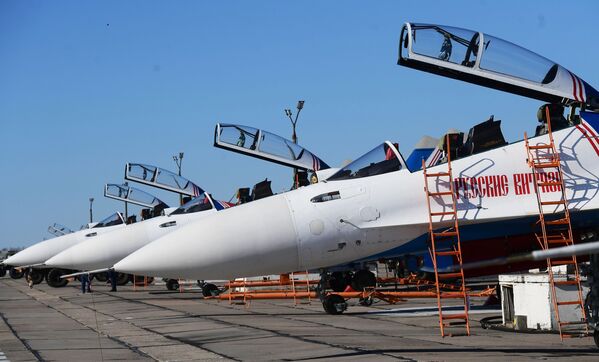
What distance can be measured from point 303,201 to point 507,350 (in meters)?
4.20

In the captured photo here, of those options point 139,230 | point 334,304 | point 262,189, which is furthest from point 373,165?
point 139,230

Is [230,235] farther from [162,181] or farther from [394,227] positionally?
[162,181]

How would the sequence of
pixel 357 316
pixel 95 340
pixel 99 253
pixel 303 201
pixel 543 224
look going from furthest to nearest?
1. pixel 99 253
2. pixel 357 316
3. pixel 303 201
4. pixel 95 340
5. pixel 543 224

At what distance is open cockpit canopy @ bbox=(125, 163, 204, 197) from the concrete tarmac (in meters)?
9.18

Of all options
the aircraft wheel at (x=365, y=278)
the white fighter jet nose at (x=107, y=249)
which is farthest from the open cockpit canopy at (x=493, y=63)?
the white fighter jet nose at (x=107, y=249)

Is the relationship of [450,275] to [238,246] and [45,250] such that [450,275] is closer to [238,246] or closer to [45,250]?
[238,246]

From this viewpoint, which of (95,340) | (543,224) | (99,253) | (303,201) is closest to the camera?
(543,224)

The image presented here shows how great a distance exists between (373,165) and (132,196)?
19.9 metres

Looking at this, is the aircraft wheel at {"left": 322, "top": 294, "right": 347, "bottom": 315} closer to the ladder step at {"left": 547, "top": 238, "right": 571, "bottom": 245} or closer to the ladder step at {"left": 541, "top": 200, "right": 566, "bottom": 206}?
the ladder step at {"left": 547, "top": 238, "right": 571, "bottom": 245}

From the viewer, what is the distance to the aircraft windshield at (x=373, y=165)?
40.9 ft

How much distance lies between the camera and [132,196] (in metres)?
31.1

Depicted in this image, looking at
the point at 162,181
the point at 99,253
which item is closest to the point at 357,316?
the point at 99,253

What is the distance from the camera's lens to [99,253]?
81.4 feet

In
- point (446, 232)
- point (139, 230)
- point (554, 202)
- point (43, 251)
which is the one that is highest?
point (43, 251)
